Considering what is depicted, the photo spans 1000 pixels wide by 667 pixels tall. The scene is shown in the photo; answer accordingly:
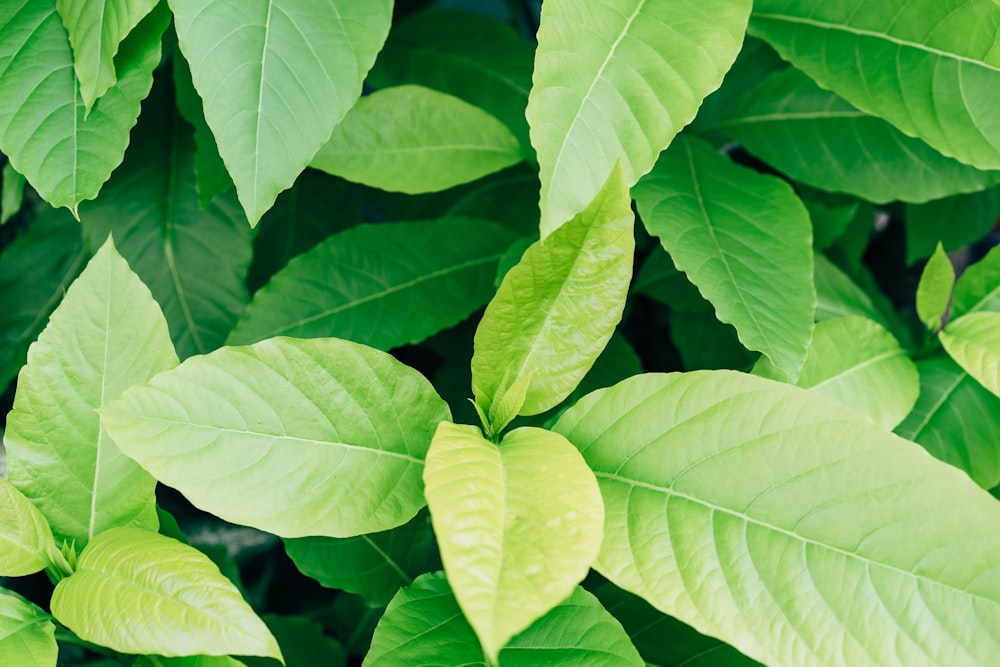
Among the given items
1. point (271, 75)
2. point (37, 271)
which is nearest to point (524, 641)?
point (271, 75)

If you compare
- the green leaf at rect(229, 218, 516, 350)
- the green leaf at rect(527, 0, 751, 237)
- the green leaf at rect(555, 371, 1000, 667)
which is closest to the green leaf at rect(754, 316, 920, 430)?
the green leaf at rect(555, 371, 1000, 667)

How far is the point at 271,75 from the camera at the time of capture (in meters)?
0.60

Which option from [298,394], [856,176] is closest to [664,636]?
[298,394]

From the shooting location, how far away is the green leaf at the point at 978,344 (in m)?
0.67

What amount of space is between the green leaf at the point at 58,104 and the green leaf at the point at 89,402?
9 cm

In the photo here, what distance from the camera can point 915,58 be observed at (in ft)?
2.26

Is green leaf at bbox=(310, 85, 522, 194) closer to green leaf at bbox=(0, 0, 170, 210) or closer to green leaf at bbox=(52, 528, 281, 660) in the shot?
green leaf at bbox=(0, 0, 170, 210)

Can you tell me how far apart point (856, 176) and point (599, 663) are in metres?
0.54

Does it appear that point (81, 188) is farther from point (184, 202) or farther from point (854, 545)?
point (854, 545)

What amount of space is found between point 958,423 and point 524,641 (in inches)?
17.3

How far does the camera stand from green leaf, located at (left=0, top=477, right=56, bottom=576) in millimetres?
570

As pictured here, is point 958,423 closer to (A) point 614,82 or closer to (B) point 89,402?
(A) point 614,82

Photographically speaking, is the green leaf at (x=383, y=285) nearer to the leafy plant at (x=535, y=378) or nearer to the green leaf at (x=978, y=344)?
the leafy plant at (x=535, y=378)

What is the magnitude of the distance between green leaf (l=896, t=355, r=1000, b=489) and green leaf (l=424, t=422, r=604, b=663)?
0.37 meters
